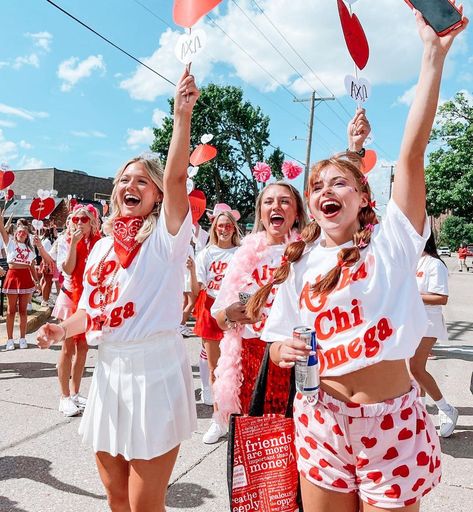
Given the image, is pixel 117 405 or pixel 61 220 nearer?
pixel 117 405

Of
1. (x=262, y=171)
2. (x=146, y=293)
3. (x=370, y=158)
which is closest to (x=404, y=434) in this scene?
(x=146, y=293)

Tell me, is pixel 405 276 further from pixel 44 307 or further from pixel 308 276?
pixel 44 307

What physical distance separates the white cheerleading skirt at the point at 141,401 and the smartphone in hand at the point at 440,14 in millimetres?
1525

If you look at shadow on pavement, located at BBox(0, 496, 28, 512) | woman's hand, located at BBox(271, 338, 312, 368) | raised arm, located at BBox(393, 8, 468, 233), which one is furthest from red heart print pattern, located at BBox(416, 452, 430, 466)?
shadow on pavement, located at BBox(0, 496, 28, 512)

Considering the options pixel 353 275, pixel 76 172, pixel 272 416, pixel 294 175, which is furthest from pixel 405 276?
pixel 76 172

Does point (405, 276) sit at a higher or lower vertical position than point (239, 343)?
higher

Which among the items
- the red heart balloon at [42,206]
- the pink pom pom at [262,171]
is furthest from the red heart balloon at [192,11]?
the red heart balloon at [42,206]

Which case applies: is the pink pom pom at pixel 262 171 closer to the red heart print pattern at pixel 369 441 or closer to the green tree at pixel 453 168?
the red heart print pattern at pixel 369 441

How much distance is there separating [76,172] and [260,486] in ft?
145

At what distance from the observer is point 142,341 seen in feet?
6.87

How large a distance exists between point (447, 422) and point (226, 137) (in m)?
34.6

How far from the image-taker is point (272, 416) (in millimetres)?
2078

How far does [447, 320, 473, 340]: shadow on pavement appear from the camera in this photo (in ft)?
29.9

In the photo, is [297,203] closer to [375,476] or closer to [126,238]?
[126,238]
